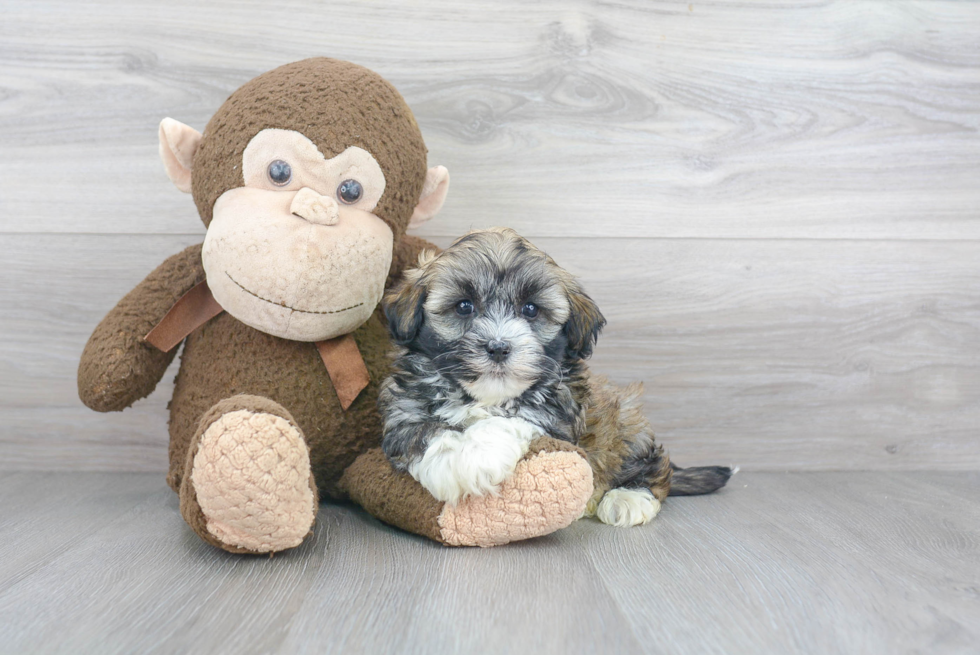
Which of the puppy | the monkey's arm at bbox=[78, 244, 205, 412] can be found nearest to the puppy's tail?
the puppy

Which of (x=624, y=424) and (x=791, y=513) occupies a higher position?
(x=624, y=424)

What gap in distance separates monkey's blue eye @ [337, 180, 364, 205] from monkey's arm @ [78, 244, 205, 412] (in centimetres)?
43

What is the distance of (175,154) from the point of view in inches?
66.5

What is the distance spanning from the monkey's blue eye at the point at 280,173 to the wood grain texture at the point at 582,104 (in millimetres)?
636

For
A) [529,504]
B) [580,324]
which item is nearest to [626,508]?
[529,504]

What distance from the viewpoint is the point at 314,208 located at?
Result: 152 centimetres

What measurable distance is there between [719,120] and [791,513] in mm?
1149

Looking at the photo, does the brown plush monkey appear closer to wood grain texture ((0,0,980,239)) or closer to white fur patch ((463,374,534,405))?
white fur patch ((463,374,534,405))

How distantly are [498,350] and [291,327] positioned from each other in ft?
1.54

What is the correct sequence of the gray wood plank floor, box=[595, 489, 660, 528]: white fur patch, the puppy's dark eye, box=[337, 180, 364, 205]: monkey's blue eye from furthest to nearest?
box=[595, 489, 660, 528]: white fur patch → box=[337, 180, 364, 205]: monkey's blue eye → the puppy's dark eye → the gray wood plank floor

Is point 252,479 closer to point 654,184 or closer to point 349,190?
point 349,190

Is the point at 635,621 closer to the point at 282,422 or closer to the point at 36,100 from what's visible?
the point at 282,422

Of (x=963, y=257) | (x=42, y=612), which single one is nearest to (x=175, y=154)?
(x=42, y=612)

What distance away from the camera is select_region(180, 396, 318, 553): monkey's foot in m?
1.27
